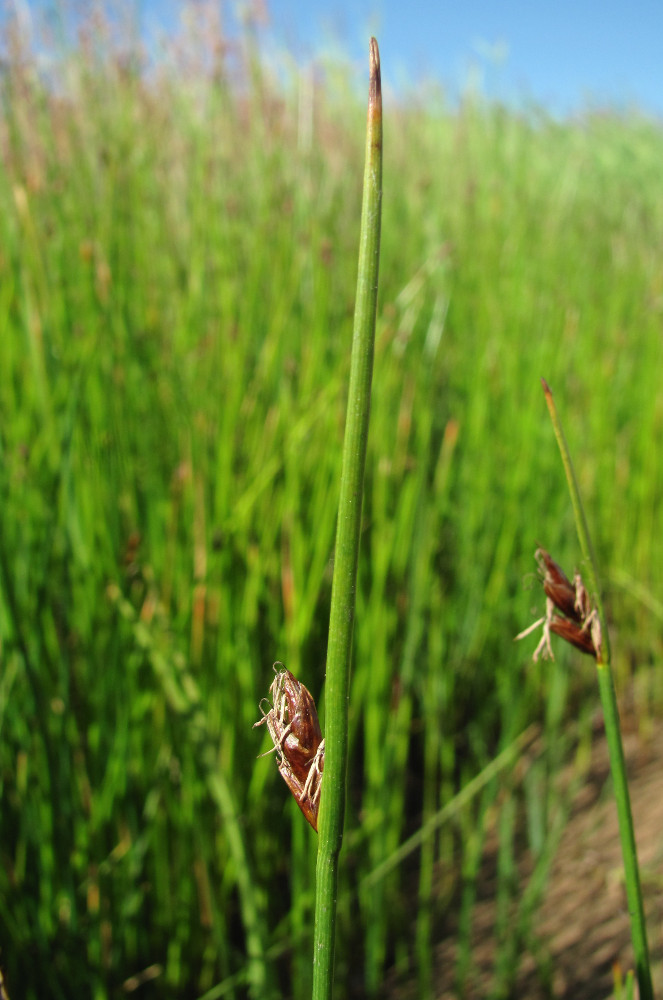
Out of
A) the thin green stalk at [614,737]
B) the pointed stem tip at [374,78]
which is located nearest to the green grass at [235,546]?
the thin green stalk at [614,737]

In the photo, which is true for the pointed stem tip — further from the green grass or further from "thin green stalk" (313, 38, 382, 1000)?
the green grass

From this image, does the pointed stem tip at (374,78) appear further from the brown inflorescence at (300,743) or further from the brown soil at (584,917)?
the brown soil at (584,917)

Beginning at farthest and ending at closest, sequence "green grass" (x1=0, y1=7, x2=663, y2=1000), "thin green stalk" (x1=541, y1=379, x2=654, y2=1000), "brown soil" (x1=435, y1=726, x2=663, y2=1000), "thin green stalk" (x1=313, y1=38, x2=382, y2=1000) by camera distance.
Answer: "brown soil" (x1=435, y1=726, x2=663, y2=1000), "green grass" (x1=0, y1=7, x2=663, y2=1000), "thin green stalk" (x1=541, y1=379, x2=654, y2=1000), "thin green stalk" (x1=313, y1=38, x2=382, y2=1000)

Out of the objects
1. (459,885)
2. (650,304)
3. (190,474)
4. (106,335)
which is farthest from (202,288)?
(650,304)

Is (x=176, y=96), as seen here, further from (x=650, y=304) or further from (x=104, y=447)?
(x=650, y=304)

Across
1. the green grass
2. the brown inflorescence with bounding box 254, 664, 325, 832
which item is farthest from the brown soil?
the brown inflorescence with bounding box 254, 664, 325, 832

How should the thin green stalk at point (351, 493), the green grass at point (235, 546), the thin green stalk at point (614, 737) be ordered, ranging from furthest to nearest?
1. the green grass at point (235, 546)
2. the thin green stalk at point (614, 737)
3. the thin green stalk at point (351, 493)
